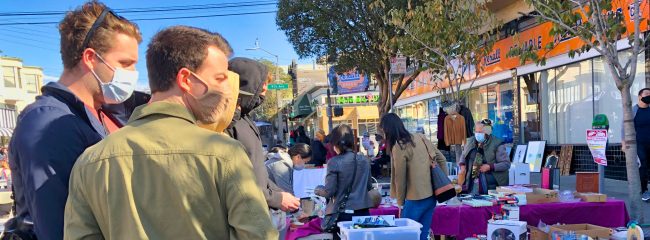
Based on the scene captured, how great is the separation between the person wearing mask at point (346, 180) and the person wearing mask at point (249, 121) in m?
1.81

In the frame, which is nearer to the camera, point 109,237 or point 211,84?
point 109,237

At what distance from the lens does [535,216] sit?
4875 mm

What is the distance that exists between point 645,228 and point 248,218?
5.59m

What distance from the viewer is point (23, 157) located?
4.66ft

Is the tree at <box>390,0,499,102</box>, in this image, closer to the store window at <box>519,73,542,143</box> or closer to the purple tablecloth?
the store window at <box>519,73,542,143</box>

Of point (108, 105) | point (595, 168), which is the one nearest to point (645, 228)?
point (595, 168)

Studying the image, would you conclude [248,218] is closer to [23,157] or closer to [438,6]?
[23,157]

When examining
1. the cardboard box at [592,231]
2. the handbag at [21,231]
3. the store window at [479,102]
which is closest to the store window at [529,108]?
the store window at [479,102]

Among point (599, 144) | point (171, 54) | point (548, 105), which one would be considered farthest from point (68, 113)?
point (548, 105)

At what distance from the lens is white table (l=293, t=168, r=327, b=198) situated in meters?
7.49

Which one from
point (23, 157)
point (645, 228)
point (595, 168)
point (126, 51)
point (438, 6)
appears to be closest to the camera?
point (23, 157)

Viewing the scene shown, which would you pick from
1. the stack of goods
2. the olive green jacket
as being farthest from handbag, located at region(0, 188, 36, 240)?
the stack of goods

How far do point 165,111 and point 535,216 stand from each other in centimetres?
482

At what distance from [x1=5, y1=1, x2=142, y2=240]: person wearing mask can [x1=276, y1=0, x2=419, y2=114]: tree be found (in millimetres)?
10763
